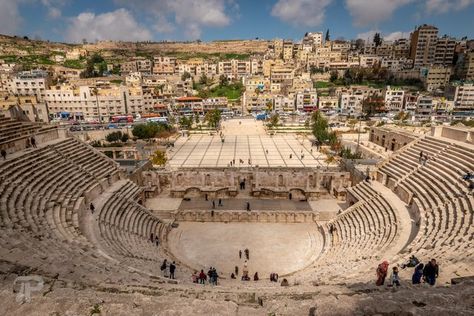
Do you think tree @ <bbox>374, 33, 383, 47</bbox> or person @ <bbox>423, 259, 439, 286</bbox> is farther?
tree @ <bbox>374, 33, 383, 47</bbox>

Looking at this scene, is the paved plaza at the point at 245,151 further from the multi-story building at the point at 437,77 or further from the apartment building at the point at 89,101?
the multi-story building at the point at 437,77

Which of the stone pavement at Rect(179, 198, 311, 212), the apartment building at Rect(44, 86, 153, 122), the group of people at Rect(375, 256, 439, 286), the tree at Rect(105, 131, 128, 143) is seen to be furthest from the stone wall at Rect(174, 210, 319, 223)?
the apartment building at Rect(44, 86, 153, 122)

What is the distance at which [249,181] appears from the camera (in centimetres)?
3006

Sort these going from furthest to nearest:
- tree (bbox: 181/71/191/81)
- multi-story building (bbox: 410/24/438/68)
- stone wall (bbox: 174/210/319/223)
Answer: multi-story building (bbox: 410/24/438/68)
tree (bbox: 181/71/191/81)
stone wall (bbox: 174/210/319/223)

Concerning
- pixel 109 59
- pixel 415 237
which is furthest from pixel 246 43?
pixel 415 237

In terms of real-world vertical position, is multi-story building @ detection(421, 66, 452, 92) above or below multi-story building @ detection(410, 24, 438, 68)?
below

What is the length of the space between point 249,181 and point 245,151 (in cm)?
1889

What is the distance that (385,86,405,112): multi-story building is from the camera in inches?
3223

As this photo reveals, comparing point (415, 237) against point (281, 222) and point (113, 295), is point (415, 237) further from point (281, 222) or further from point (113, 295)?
point (113, 295)

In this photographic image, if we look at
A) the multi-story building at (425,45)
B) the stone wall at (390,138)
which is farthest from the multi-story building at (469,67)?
the stone wall at (390,138)

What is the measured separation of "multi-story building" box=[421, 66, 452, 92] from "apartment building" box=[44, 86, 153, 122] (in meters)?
91.5

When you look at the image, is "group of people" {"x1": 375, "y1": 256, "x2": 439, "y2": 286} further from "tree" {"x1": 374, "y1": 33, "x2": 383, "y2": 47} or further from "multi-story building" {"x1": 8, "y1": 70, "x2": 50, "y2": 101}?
"tree" {"x1": 374, "y1": 33, "x2": 383, "y2": 47}

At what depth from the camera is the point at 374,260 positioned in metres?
13.9

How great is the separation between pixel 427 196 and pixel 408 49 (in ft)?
428
